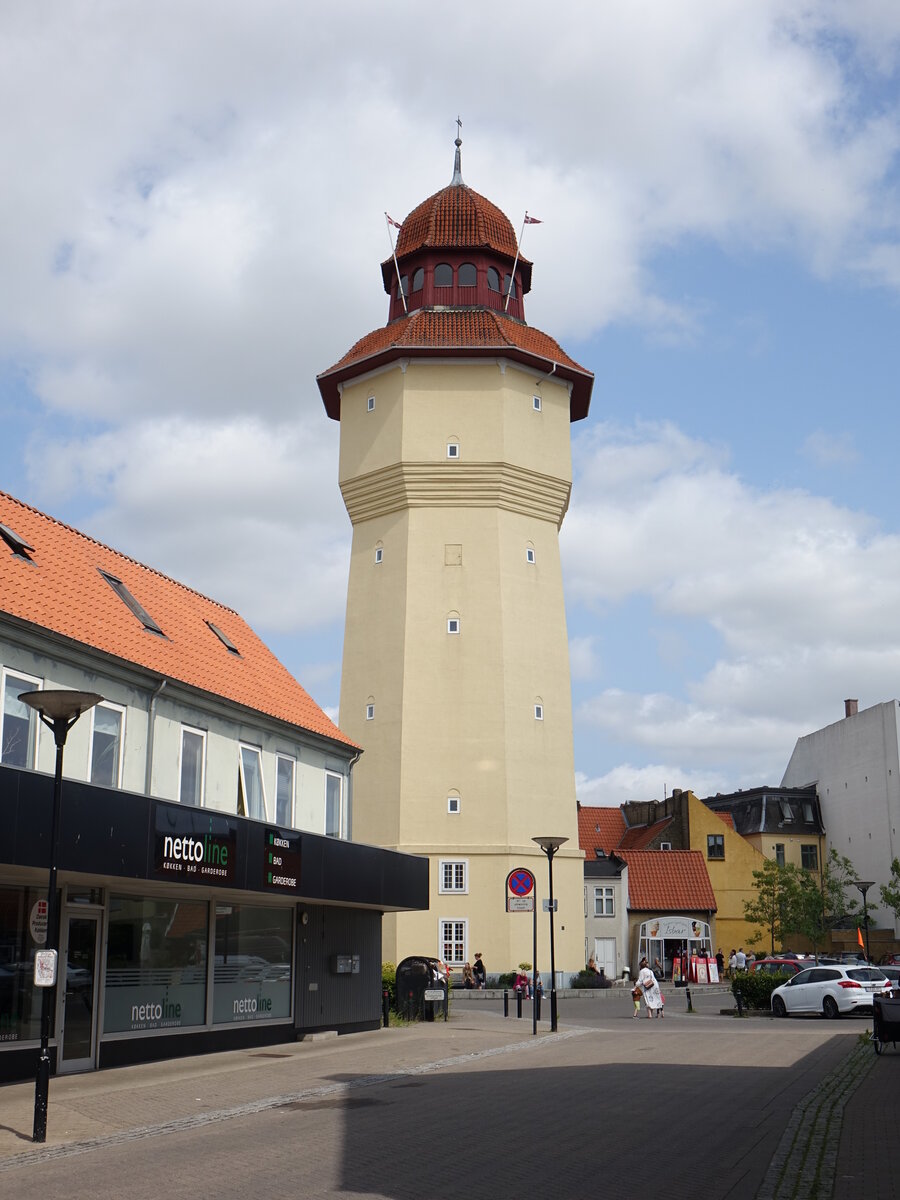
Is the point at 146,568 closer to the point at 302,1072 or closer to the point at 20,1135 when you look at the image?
the point at 302,1072

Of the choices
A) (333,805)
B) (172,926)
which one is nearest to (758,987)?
(333,805)

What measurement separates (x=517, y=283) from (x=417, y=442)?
11008 mm

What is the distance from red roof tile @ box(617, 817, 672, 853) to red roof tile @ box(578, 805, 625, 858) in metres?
0.75

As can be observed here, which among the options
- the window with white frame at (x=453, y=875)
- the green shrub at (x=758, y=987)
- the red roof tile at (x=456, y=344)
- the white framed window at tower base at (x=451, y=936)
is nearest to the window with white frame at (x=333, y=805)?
the green shrub at (x=758, y=987)

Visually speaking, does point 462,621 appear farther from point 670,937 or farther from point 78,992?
point 78,992

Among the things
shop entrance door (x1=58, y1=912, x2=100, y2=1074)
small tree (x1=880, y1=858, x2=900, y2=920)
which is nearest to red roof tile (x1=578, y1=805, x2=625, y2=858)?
small tree (x1=880, y1=858, x2=900, y2=920)

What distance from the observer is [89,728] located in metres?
21.0

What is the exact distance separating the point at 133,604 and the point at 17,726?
6.70 m

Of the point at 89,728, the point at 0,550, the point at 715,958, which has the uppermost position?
the point at 0,550

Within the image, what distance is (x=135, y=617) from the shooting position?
24797 millimetres

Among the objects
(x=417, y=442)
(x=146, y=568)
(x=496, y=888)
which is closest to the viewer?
(x=146, y=568)

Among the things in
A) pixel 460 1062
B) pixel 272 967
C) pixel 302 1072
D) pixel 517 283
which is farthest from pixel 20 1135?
pixel 517 283

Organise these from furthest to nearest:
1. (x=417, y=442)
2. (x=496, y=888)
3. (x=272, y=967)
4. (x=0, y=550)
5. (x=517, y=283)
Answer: (x=517, y=283) < (x=417, y=442) < (x=496, y=888) < (x=272, y=967) < (x=0, y=550)

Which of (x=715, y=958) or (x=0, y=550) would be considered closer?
(x=0, y=550)
